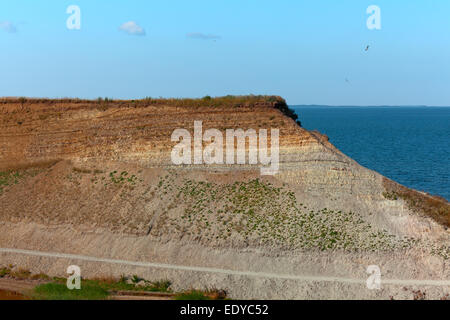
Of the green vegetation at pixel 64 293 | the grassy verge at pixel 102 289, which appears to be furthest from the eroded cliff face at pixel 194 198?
the green vegetation at pixel 64 293

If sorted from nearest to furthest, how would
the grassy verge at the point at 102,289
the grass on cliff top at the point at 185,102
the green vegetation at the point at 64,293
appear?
the green vegetation at the point at 64,293
the grassy verge at the point at 102,289
the grass on cliff top at the point at 185,102

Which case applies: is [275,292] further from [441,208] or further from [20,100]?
[20,100]

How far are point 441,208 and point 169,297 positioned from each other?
65.7 feet

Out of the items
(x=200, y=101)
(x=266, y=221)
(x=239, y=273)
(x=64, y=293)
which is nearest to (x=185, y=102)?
(x=200, y=101)

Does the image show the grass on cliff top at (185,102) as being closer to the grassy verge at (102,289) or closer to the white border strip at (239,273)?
the white border strip at (239,273)

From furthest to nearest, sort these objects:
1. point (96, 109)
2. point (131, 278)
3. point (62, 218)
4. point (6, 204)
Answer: point (96, 109)
point (6, 204)
point (62, 218)
point (131, 278)

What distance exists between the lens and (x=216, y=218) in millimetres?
34719

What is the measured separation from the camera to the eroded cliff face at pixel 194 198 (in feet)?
105

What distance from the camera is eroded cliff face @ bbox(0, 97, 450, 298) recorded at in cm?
3216

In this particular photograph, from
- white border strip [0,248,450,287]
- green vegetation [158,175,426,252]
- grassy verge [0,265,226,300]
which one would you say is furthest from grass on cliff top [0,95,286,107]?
grassy verge [0,265,226,300]

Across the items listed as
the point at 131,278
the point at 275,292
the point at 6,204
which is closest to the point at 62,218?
the point at 6,204

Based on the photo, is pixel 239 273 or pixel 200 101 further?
pixel 200 101

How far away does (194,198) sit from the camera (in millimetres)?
36812

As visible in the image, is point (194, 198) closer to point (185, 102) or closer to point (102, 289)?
point (102, 289)
